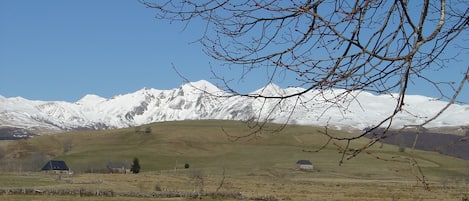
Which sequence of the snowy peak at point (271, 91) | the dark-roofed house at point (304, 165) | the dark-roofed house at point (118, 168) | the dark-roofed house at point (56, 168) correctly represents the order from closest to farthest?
the snowy peak at point (271, 91), the dark-roofed house at point (56, 168), the dark-roofed house at point (118, 168), the dark-roofed house at point (304, 165)

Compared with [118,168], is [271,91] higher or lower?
lower

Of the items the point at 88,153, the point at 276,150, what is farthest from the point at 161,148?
the point at 276,150

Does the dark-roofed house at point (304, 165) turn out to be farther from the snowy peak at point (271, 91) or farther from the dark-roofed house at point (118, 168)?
the snowy peak at point (271, 91)

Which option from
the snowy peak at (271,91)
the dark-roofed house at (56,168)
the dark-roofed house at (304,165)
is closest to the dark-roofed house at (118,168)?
the dark-roofed house at (56,168)

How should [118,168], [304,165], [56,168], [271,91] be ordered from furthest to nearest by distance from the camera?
[304,165] < [118,168] < [56,168] < [271,91]

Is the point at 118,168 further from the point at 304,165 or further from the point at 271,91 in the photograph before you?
the point at 271,91

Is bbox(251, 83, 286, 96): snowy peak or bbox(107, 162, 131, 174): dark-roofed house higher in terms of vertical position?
bbox(107, 162, 131, 174): dark-roofed house

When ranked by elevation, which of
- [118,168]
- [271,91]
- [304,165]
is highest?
[118,168]

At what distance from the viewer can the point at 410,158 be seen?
155 inches

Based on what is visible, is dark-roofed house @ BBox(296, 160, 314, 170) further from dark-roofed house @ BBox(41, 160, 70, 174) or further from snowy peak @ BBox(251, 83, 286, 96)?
snowy peak @ BBox(251, 83, 286, 96)

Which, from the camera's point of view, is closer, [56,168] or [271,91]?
[271,91]

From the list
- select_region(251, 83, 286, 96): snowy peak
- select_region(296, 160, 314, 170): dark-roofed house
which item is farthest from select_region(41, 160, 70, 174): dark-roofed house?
select_region(251, 83, 286, 96): snowy peak

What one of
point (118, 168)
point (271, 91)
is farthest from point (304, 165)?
point (271, 91)

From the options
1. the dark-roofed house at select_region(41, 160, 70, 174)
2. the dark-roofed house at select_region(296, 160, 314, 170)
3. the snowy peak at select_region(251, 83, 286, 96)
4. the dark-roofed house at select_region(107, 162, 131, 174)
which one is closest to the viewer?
the snowy peak at select_region(251, 83, 286, 96)
